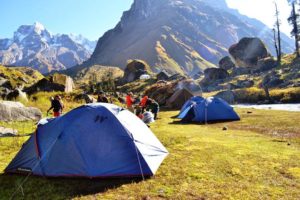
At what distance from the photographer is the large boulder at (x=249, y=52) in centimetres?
10300

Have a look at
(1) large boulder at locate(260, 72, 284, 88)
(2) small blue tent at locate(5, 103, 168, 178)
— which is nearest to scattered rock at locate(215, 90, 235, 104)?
(1) large boulder at locate(260, 72, 284, 88)

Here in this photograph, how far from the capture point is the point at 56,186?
11586 mm

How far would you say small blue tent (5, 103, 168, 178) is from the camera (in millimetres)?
12125

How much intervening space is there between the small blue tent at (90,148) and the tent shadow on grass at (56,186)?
216 mm

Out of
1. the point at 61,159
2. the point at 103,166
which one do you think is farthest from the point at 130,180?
the point at 61,159

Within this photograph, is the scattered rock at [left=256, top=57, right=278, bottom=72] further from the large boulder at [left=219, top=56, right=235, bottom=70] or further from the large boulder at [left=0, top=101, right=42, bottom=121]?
the large boulder at [left=0, top=101, right=42, bottom=121]

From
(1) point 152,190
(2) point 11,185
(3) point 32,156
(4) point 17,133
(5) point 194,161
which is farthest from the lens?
(4) point 17,133

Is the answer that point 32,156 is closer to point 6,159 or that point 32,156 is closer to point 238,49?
point 6,159

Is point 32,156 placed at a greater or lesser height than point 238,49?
lesser

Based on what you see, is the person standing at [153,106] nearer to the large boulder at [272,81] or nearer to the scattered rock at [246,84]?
the large boulder at [272,81]

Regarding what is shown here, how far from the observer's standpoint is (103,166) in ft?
39.6

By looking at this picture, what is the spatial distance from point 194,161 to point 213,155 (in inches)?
52.0

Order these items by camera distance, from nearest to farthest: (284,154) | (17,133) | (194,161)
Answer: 1. (194,161)
2. (284,154)
3. (17,133)

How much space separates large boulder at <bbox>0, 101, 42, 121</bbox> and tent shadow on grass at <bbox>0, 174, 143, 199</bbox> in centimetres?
1488
